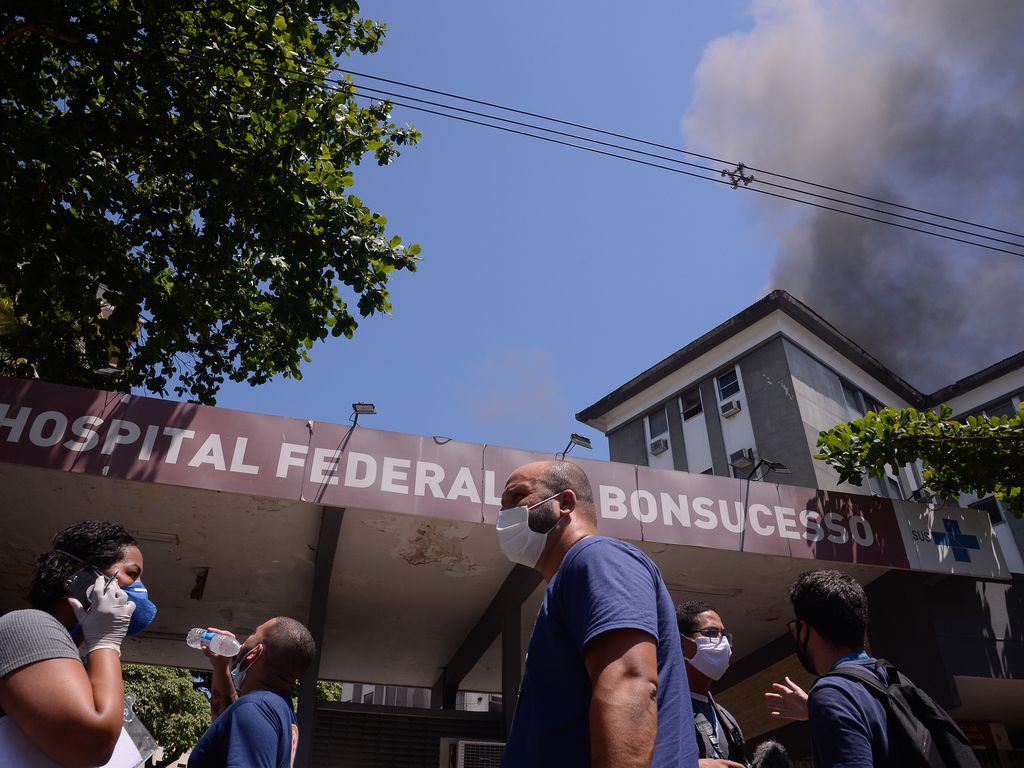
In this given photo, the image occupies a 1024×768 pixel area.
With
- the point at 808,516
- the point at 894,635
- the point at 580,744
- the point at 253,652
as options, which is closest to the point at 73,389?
the point at 253,652

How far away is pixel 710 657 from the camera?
426 cm

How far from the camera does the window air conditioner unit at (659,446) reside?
2502 centimetres

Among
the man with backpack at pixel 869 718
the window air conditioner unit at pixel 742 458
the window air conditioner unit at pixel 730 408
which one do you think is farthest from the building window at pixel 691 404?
the man with backpack at pixel 869 718

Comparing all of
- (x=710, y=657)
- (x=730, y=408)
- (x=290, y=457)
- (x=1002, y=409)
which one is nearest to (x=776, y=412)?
(x=730, y=408)

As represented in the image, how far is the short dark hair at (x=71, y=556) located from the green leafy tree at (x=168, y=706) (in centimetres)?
2316

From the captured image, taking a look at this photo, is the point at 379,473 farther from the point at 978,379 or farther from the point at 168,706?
the point at 978,379

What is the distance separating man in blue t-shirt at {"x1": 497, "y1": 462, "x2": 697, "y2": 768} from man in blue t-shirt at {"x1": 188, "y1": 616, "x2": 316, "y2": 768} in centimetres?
140

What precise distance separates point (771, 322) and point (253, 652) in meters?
21.1

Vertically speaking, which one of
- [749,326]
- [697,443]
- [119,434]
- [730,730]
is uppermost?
[749,326]

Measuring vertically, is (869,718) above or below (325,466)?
below

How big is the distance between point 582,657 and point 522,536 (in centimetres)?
63

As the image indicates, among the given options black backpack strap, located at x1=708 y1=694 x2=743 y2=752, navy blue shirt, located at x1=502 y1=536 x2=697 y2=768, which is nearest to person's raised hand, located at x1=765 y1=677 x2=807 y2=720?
black backpack strap, located at x1=708 y1=694 x2=743 y2=752

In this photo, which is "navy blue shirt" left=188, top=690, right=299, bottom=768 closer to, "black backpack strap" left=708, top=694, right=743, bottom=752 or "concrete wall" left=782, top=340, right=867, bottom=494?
"black backpack strap" left=708, top=694, right=743, bottom=752

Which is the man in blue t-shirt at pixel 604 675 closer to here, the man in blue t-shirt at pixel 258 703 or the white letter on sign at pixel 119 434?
the man in blue t-shirt at pixel 258 703
